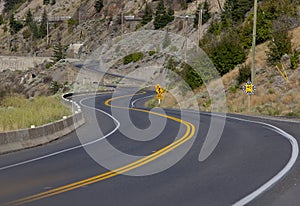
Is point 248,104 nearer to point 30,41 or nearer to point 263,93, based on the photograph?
point 263,93

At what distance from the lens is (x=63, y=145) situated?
52.2 ft

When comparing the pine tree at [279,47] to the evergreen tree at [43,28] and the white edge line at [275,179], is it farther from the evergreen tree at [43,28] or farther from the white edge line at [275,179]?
the evergreen tree at [43,28]

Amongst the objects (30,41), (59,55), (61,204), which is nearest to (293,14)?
(61,204)

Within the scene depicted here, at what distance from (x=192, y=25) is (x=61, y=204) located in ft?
251

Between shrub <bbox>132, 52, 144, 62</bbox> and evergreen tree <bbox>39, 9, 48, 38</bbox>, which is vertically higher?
evergreen tree <bbox>39, 9, 48, 38</bbox>

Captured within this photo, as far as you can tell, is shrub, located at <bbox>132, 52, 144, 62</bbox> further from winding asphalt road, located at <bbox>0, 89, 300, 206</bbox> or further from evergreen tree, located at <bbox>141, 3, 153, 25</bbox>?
winding asphalt road, located at <bbox>0, 89, 300, 206</bbox>

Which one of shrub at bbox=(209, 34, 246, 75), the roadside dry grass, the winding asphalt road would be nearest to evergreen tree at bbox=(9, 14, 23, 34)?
shrub at bbox=(209, 34, 246, 75)

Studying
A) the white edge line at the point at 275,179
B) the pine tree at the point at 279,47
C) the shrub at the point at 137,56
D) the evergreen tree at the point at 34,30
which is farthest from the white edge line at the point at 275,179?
the evergreen tree at the point at 34,30

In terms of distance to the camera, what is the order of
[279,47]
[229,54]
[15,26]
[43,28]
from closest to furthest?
[279,47] → [229,54] → [43,28] → [15,26]

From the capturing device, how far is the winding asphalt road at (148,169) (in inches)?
329

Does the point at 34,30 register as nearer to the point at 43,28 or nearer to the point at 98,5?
the point at 43,28

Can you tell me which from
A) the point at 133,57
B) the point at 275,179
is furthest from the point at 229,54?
the point at 133,57

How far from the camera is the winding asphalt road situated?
329 inches

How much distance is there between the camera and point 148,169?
36.4ft
